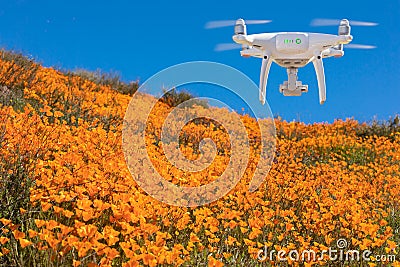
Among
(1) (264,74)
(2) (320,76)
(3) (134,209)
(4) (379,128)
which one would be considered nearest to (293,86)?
(1) (264,74)

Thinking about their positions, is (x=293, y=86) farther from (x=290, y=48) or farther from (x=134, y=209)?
(x=134, y=209)

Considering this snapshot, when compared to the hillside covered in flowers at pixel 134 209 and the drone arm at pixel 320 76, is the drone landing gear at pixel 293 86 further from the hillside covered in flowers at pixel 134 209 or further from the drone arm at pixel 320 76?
the hillside covered in flowers at pixel 134 209

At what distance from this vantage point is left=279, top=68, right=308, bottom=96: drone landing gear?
17.7 feet

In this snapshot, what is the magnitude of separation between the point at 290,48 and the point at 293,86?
1.58ft

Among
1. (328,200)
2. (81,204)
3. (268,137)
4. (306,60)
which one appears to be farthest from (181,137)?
(81,204)

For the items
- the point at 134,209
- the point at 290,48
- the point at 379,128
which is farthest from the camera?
the point at 379,128

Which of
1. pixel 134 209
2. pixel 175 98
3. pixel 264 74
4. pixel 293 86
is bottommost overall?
pixel 134 209

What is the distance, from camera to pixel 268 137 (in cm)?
1322

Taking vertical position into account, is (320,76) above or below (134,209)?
above

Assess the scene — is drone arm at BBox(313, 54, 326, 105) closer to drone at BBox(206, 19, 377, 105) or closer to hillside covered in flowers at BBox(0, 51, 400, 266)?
drone at BBox(206, 19, 377, 105)

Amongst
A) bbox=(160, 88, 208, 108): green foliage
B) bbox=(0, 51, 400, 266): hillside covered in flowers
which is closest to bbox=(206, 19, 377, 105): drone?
bbox=(0, 51, 400, 266): hillside covered in flowers

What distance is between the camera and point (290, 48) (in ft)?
16.7

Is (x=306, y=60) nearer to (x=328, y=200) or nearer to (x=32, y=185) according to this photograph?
(x=328, y=200)

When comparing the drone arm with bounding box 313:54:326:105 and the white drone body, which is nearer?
the white drone body
